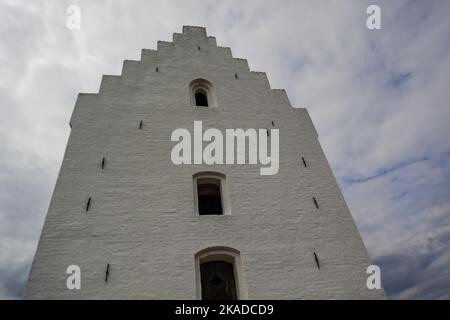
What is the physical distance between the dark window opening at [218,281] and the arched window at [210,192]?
1.51m

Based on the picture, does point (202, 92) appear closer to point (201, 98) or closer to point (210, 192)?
point (201, 98)

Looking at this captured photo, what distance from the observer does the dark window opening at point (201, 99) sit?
35.1 feet

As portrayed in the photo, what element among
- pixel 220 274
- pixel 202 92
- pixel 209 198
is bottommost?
pixel 220 274

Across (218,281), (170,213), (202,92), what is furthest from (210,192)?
(202,92)

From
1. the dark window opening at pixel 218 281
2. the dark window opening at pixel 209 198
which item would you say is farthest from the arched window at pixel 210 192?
the dark window opening at pixel 218 281

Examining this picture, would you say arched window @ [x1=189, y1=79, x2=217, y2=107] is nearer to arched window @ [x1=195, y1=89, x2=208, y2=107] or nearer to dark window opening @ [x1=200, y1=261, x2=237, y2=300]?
arched window @ [x1=195, y1=89, x2=208, y2=107]

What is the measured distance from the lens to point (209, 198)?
332 inches

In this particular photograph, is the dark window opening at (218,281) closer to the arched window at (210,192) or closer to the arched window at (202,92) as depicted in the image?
the arched window at (210,192)

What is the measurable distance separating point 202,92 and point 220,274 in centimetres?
693

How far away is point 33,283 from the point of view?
5676 mm

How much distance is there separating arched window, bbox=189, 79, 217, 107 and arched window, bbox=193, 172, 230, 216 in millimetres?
3437
